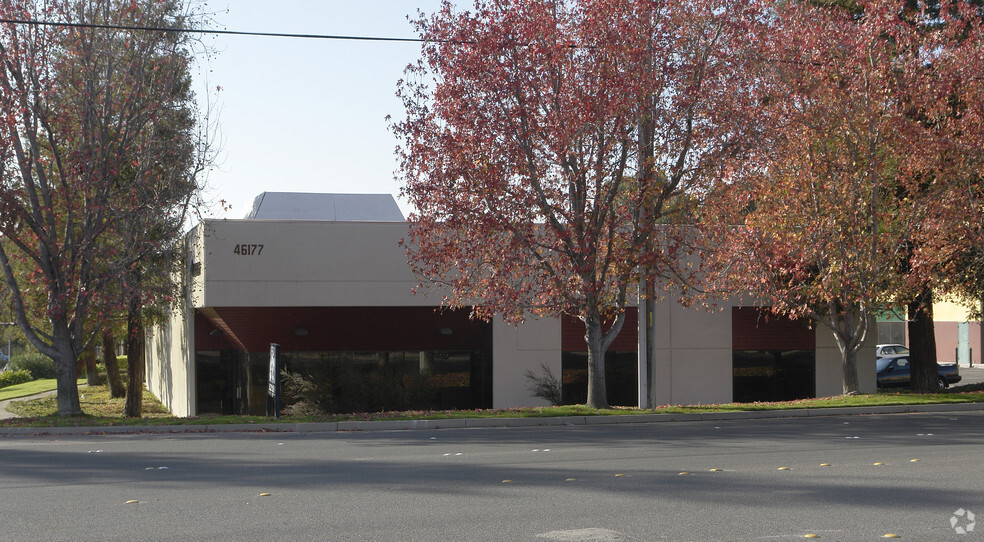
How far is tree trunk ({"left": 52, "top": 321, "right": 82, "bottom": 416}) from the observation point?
20453 millimetres

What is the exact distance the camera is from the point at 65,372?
20.8 meters

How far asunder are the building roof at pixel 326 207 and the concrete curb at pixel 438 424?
13296mm

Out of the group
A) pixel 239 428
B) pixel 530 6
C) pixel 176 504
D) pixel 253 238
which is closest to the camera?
pixel 176 504

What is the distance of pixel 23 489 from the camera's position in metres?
9.74

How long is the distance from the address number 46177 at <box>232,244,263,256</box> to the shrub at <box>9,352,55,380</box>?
131ft

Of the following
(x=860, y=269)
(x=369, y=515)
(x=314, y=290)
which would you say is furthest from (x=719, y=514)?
(x=314, y=290)

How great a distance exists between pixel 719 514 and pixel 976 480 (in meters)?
3.58

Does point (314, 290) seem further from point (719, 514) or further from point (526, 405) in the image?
point (719, 514)

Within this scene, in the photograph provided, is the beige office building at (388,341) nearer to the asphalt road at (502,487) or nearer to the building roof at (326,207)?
the building roof at (326,207)

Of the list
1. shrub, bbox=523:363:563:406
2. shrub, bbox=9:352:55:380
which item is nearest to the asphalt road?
shrub, bbox=523:363:563:406

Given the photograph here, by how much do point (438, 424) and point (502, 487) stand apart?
26.6ft

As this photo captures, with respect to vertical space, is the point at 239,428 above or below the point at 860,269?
below

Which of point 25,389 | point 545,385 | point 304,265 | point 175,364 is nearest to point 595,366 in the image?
point 545,385

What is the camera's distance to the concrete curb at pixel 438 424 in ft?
56.4
